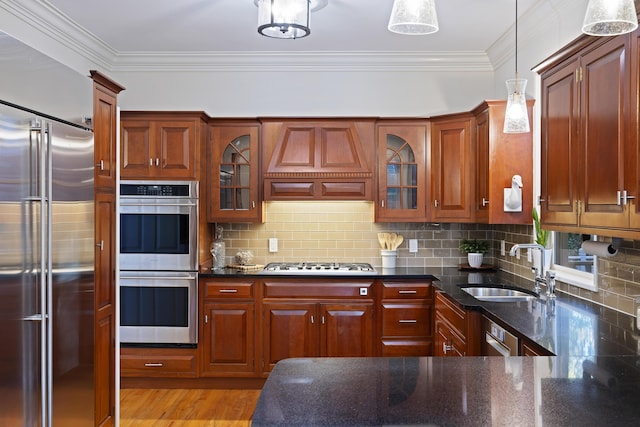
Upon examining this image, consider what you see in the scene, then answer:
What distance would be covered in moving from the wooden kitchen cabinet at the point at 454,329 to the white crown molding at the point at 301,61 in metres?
2.12

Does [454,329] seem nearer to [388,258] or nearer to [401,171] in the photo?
[388,258]

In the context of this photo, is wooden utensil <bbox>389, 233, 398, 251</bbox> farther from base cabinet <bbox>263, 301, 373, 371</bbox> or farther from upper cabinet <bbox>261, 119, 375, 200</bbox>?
base cabinet <bbox>263, 301, 373, 371</bbox>

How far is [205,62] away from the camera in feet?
16.5

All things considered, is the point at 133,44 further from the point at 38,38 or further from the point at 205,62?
the point at 38,38

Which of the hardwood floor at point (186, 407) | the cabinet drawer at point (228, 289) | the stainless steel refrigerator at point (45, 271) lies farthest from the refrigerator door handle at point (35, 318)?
the cabinet drawer at point (228, 289)

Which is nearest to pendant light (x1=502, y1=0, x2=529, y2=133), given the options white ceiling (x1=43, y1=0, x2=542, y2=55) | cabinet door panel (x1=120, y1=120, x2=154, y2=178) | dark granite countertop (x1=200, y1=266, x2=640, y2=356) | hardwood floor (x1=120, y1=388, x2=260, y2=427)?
dark granite countertop (x1=200, y1=266, x2=640, y2=356)

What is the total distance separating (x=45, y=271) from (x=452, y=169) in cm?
317

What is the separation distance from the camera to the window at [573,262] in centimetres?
325


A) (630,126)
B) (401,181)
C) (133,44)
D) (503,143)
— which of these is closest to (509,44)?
(503,143)

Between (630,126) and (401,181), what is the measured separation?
2.57 metres

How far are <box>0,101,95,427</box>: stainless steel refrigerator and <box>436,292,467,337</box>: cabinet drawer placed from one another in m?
2.10

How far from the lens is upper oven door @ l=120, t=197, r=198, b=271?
446cm

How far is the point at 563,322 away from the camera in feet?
8.66

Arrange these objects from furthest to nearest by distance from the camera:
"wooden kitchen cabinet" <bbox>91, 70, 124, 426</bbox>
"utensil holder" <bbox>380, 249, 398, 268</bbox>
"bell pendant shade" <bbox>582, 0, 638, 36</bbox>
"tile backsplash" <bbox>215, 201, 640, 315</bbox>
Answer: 1. "tile backsplash" <bbox>215, 201, 640, 315</bbox>
2. "utensil holder" <bbox>380, 249, 398, 268</bbox>
3. "wooden kitchen cabinet" <bbox>91, 70, 124, 426</bbox>
4. "bell pendant shade" <bbox>582, 0, 638, 36</bbox>
